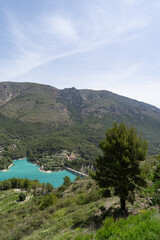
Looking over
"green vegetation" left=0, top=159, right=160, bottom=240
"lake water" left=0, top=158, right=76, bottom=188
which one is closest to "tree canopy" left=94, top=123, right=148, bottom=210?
"green vegetation" left=0, top=159, right=160, bottom=240

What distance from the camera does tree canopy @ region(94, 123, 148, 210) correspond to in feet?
26.1

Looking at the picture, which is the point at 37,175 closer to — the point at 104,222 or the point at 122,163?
the point at 122,163

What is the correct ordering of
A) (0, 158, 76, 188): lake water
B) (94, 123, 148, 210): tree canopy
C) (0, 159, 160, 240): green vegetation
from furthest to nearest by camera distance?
(0, 158, 76, 188): lake water < (94, 123, 148, 210): tree canopy < (0, 159, 160, 240): green vegetation

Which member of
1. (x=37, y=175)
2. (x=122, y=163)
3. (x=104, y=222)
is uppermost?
(x=122, y=163)

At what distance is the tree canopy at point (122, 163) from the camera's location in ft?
26.1

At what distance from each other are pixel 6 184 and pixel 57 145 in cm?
9697

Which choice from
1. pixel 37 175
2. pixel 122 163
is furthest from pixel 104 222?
pixel 37 175

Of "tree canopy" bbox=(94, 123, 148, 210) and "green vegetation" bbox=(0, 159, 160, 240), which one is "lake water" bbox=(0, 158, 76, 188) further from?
"tree canopy" bbox=(94, 123, 148, 210)

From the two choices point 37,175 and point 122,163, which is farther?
point 37,175

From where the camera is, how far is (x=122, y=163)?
8.26 meters

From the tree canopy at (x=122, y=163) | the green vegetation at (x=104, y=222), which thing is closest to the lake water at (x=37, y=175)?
the green vegetation at (x=104, y=222)

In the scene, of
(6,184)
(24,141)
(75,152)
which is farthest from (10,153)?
(6,184)

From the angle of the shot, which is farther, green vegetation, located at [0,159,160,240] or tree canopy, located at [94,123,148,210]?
tree canopy, located at [94,123,148,210]

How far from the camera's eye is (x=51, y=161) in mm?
131375
